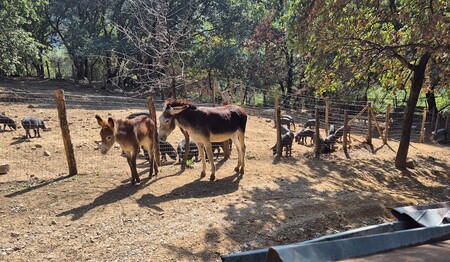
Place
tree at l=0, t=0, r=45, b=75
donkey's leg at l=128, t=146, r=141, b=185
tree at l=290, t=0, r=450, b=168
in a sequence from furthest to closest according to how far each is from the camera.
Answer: tree at l=0, t=0, r=45, b=75
tree at l=290, t=0, r=450, b=168
donkey's leg at l=128, t=146, r=141, b=185

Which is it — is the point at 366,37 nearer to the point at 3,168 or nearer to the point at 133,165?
the point at 133,165

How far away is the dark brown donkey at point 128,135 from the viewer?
20.0ft

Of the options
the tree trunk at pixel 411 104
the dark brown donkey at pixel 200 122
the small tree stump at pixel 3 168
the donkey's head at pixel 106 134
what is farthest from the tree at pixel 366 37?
the small tree stump at pixel 3 168

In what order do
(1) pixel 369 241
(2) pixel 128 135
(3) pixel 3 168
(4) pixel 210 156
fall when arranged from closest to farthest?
(1) pixel 369 241 → (2) pixel 128 135 → (4) pixel 210 156 → (3) pixel 3 168

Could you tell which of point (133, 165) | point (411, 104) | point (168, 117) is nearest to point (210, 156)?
point (168, 117)

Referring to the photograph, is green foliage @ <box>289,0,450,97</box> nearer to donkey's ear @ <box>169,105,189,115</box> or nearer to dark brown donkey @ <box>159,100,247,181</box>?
dark brown donkey @ <box>159,100,247,181</box>

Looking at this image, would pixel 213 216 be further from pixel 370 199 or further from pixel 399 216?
pixel 370 199

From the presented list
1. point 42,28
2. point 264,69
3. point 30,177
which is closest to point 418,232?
point 30,177

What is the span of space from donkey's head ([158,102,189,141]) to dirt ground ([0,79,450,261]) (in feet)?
3.54

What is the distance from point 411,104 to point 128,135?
8.02 metres

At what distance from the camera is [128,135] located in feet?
20.6

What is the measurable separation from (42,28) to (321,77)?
1206 inches

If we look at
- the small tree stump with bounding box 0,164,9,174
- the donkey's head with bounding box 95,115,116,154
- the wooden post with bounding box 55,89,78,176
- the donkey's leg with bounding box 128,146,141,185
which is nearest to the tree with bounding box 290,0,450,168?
the donkey's leg with bounding box 128,146,141,185

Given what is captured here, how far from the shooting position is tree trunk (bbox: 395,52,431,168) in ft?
29.9
